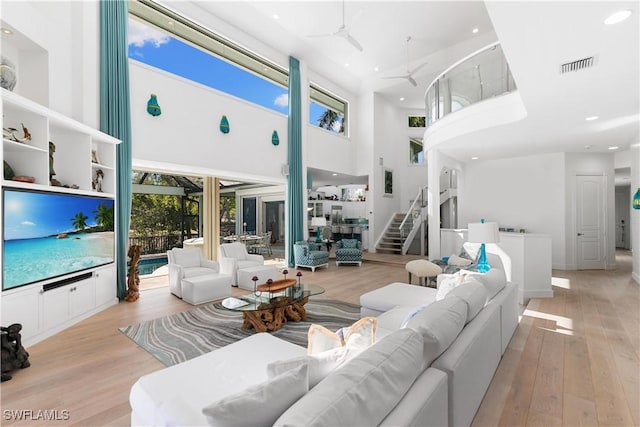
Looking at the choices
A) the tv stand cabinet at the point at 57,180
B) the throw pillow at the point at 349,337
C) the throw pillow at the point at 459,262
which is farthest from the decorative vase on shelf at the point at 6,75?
the throw pillow at the point at 459,262

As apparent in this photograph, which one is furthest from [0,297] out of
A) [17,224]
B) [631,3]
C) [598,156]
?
[598,156]

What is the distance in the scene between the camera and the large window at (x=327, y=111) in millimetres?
9102

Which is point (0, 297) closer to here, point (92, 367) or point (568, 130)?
point (92, 367)

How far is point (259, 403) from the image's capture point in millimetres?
1025

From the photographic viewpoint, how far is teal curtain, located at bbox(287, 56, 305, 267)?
26.4 ft

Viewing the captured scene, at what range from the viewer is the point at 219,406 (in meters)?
0.98

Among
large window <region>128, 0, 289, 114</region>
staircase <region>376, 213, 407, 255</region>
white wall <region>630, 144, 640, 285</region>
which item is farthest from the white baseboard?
large window <region>128, 0, 289, 114</region>

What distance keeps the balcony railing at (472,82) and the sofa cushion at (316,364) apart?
5416 mm

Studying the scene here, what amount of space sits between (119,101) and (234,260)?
3.28 m

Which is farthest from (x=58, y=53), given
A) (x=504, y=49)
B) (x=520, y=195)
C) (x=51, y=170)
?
(x=520, y=195)

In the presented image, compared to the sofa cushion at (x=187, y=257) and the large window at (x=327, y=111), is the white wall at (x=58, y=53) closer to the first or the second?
the sofa cushion at (x=187, y=257)

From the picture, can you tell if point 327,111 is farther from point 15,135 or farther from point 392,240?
point 15,135

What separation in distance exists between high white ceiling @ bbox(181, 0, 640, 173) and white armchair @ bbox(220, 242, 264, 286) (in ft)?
16.0

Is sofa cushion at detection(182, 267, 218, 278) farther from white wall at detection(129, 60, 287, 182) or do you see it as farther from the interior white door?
the interior white door
